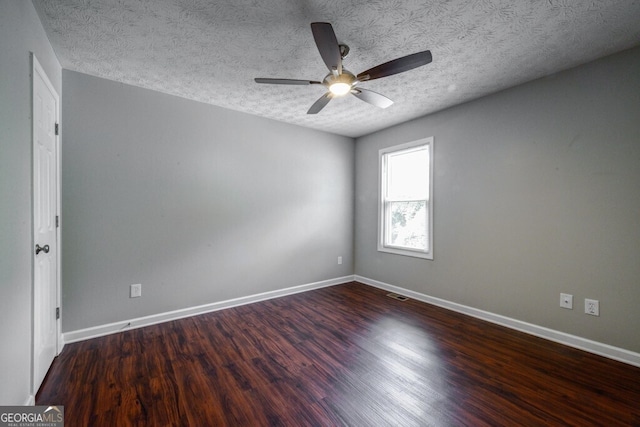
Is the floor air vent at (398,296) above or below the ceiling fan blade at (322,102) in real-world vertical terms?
below

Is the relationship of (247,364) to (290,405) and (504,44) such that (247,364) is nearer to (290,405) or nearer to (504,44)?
(290,405)

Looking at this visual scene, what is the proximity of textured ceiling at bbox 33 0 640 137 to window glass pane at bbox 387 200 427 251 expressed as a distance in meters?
1.58

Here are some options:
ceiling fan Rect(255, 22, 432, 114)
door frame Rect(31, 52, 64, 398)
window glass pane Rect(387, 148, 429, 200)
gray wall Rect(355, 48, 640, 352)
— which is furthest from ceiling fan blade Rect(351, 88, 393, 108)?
door frame Rect(31, 52, 64, 398)

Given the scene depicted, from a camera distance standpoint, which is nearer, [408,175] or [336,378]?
[336,378]

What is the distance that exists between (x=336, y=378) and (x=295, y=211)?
2455 mm

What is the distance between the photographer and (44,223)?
1.91 metres

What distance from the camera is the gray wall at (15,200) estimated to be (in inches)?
49.6

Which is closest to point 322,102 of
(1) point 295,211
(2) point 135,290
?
(1) point 295,211

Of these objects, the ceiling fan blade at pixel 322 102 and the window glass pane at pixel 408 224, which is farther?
the window glass pane at pixel 408 224

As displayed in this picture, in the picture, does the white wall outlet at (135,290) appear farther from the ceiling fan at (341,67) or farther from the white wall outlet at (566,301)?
the white wall outlet at (566,301)

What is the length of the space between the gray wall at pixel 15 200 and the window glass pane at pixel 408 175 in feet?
12.5

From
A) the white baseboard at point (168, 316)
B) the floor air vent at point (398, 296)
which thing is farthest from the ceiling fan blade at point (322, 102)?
the floor air vent at point (398, 296)

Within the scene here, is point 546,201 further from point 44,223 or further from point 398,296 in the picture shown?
point 44,223

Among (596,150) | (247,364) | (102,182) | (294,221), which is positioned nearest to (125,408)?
(247,364)
